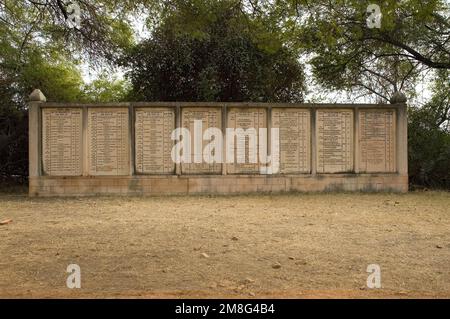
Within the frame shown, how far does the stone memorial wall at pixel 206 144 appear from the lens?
11.3 meters

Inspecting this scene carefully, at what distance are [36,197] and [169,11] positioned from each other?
614 cm

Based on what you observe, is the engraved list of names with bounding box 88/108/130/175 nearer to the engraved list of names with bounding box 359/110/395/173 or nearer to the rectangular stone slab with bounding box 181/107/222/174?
the rectangular stone slab with bounding box 181/107/222/174

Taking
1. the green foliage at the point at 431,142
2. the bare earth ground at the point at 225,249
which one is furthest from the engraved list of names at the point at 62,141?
the green foliage at the point at 431,142

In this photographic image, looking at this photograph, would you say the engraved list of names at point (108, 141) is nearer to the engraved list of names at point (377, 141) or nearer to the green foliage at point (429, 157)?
the engraved list of names at point (377, 141)

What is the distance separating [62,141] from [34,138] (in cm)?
67

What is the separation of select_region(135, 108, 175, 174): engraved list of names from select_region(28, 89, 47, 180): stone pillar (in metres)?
2.43

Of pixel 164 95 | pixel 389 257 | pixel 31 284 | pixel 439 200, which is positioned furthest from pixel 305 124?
pixel 31 284

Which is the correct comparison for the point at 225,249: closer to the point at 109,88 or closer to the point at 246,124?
the point at 246,124

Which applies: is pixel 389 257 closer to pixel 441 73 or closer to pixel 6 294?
pixel 6 294

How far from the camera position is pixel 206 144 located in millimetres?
11531

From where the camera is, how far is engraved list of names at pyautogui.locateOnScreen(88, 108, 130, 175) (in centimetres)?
1130

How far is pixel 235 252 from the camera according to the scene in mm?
5324

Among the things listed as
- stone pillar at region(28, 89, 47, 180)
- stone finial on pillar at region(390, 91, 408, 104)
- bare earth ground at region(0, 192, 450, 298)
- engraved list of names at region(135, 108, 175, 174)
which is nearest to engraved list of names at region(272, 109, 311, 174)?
bare earth ground at region(0, 192, 450, 298)

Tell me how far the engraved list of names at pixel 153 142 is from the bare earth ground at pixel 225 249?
6.86 feet
